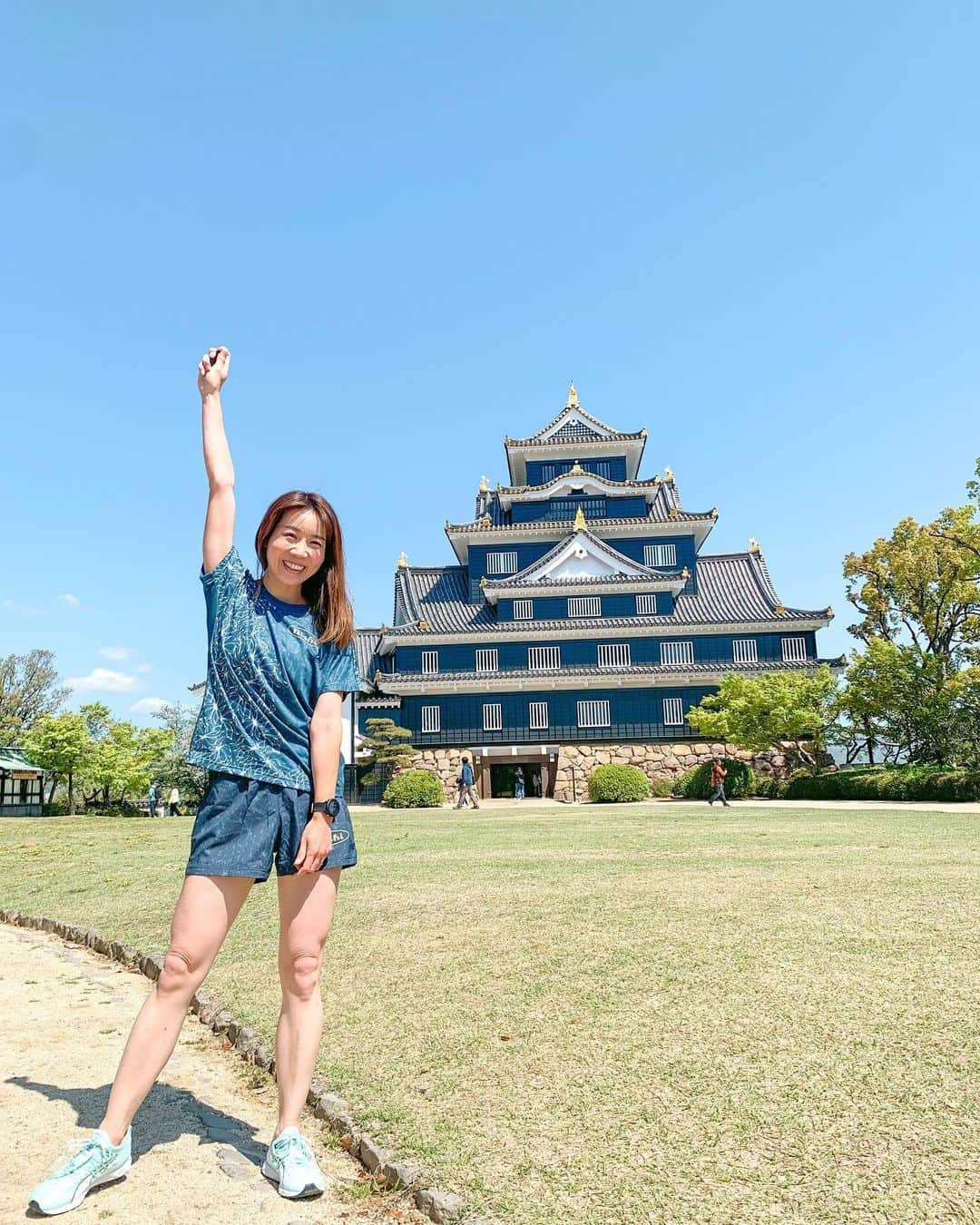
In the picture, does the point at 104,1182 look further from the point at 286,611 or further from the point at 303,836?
the point at 286,611

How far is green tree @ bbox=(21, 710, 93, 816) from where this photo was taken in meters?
30.0

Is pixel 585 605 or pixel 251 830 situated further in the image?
pixel 585 605

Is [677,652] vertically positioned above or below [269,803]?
above

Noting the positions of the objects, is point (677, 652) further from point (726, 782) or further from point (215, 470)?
point (215, 470)

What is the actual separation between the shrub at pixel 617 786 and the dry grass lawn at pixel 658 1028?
2018 centimetres

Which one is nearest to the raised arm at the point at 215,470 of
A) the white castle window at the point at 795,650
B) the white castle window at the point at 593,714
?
the white castle window at the point at 593,714

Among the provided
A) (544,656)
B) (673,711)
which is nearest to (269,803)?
(673,711)

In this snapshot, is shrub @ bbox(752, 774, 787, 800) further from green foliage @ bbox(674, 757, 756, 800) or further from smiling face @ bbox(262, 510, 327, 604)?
smiling face @ bbox(262, 510, 327, 604)

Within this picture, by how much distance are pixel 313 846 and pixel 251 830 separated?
0.81ft

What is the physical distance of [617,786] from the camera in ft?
95.4

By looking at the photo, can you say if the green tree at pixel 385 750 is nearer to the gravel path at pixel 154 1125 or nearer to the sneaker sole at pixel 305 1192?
the gravel path at pixel 154 1125

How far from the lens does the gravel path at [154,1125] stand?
2934 millimetres

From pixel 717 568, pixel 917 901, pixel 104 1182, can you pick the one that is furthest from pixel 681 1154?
pixel 717 568

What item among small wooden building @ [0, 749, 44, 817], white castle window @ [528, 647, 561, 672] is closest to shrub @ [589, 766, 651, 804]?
white castle window @ [528, 647, 561, 672]
